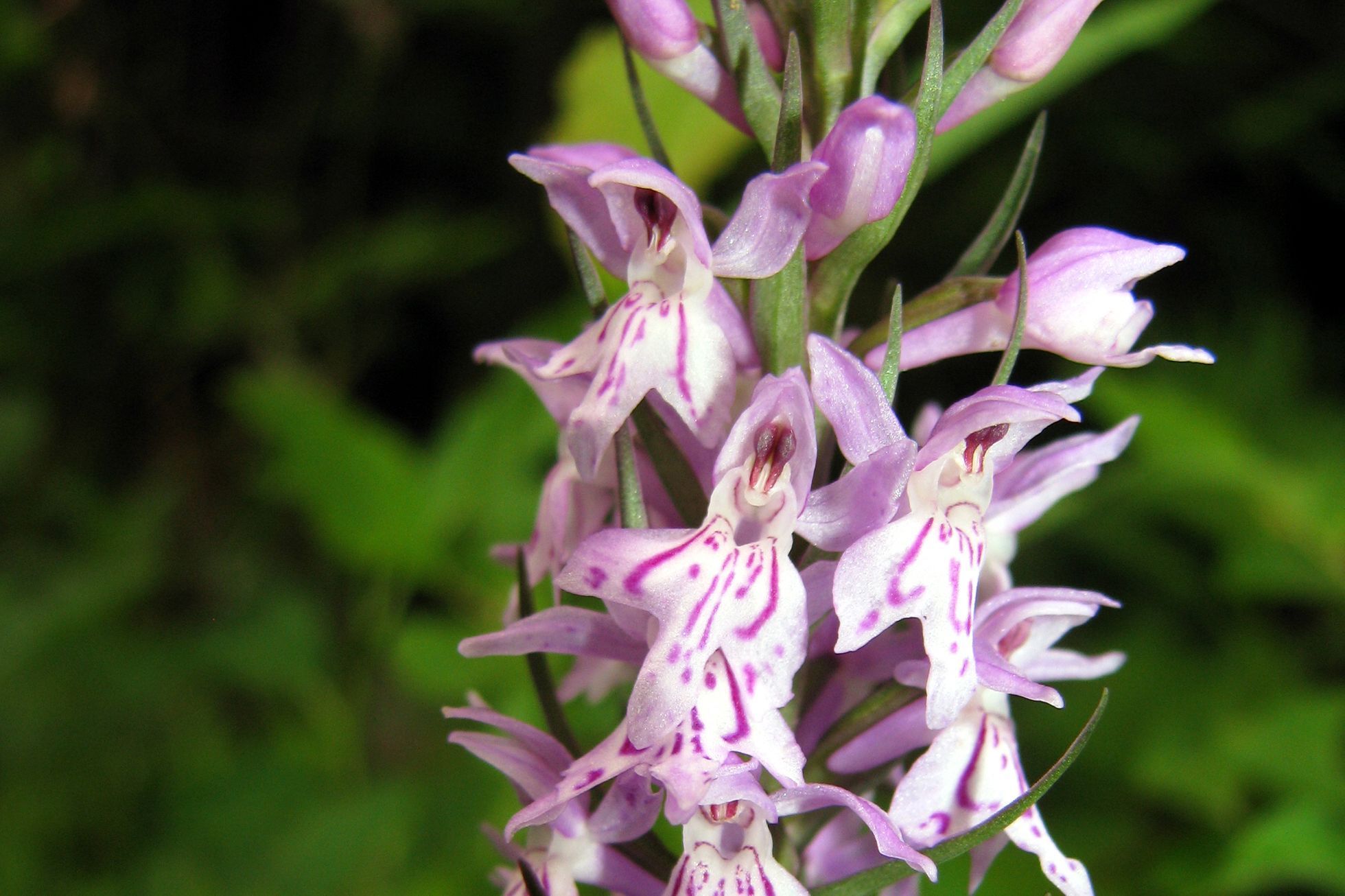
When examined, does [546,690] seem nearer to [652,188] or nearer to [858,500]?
[858,500]

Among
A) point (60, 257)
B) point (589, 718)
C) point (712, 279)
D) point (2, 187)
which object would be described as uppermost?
point (2, 187)

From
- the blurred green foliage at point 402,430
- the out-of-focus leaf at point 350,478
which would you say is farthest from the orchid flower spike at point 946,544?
the out-of-focus leaf at point 350,478

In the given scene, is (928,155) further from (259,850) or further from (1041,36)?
(259,850)

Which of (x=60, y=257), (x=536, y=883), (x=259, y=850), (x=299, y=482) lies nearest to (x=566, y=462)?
(x=536, y=883)

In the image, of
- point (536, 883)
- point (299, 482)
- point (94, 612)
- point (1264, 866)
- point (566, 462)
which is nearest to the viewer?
point (536, 883)

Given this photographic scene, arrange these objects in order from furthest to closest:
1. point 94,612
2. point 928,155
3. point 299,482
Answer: point 94,612
point 299,482
point 928,155

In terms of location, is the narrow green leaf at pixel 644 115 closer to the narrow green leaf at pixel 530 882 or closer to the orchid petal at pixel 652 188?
the orchid petal at pixel 652 188
